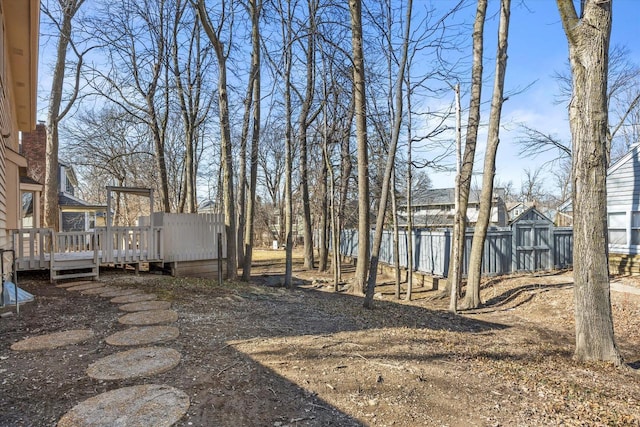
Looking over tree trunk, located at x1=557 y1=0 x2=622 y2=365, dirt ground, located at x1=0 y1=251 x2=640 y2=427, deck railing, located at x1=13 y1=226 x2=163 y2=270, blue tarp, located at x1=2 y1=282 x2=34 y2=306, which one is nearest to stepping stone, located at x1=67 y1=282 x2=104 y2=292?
dirt ground, located at x1=0 y1=251 x2=640 y2=427

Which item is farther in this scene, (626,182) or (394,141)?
(626,182)

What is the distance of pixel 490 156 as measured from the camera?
26.4 feet

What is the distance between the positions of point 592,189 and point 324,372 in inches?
136

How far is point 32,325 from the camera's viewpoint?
4.28 m

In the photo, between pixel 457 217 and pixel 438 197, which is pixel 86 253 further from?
pixel 438 197

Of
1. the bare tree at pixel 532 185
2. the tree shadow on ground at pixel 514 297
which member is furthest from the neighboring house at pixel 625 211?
the bare tree at pixel 532 185

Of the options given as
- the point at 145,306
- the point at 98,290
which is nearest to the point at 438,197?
the point at 98,290

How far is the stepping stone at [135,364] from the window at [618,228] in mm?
13111

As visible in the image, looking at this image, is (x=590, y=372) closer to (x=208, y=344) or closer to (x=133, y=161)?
(x=208, y=344)

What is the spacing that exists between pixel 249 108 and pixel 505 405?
8876 millimetres

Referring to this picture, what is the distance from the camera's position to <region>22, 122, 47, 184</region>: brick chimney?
58.1 feet

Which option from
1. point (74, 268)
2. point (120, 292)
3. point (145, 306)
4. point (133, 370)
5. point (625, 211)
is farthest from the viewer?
point (625, 211)

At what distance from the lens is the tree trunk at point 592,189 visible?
3816 mm

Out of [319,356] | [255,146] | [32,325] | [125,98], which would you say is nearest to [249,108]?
[255,146]
